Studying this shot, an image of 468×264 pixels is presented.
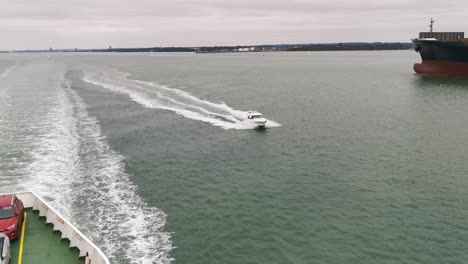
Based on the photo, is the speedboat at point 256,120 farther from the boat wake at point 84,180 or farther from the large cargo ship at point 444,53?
the large cargo ship at point 444,53

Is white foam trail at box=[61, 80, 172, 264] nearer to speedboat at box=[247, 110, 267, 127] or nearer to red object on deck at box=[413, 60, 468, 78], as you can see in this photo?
speedboat at box=[247, 110, 267, 127]

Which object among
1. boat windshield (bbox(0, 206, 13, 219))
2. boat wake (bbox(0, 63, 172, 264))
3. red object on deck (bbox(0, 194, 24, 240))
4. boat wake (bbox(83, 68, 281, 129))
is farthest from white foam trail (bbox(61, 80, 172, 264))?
boat wake (bbox(83, 68, 281, 129))

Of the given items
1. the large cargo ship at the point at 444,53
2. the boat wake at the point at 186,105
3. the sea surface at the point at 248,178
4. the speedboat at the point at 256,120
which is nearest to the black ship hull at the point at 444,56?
the large cargo ship at the point at 444,53

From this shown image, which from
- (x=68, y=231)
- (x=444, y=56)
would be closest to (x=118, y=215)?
(x=68, y=231)

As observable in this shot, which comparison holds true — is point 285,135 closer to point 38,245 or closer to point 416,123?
point 416,123

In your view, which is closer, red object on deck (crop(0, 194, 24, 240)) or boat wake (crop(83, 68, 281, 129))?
red object on deck (crop(0, 194, 24, 240))

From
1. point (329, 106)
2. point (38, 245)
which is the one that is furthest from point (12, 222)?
point (329, 106)

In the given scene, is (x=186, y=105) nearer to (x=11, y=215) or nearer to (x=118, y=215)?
(x=118, y=215)
